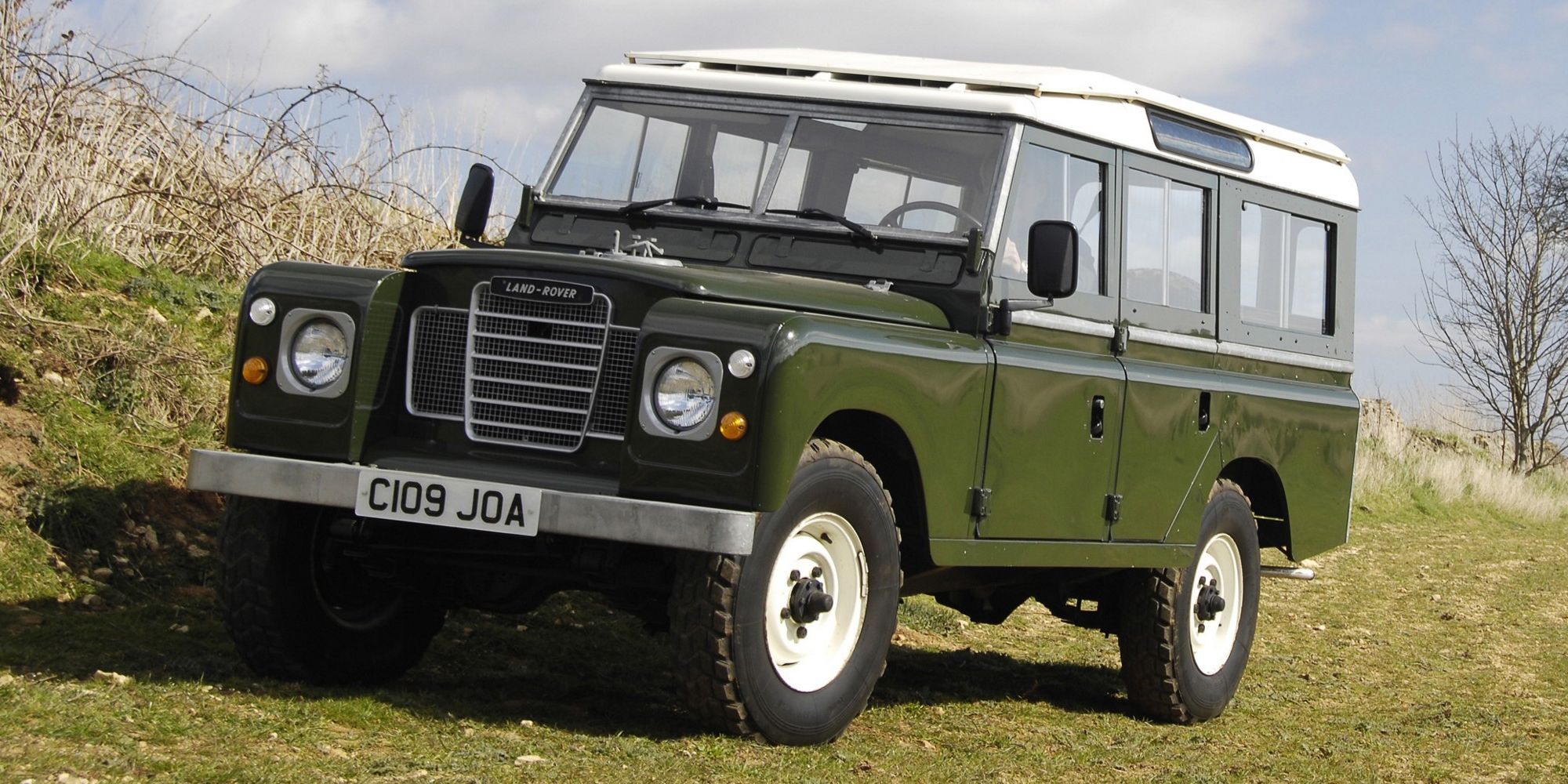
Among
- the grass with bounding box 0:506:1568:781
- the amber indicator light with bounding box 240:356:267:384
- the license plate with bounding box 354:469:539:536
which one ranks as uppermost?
the amber indicator light with bounding box 240:356:267:384

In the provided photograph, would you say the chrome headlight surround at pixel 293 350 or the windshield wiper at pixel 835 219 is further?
the windshield wiper at pixel 835 219

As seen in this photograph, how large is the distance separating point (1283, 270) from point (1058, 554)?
249cm

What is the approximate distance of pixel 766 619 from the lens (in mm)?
5848

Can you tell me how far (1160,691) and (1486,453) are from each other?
22.6 metres

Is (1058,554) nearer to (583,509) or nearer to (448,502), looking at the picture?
(583,509)

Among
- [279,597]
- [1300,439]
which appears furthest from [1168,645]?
[279,597]

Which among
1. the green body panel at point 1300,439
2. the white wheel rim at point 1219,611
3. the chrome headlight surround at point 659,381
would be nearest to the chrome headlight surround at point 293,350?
the chrome headlight surround at point 659,381

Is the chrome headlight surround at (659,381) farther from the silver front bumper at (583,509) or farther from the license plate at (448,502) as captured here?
the license plate at (448,502)

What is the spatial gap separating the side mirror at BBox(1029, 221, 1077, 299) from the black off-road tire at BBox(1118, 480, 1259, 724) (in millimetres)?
1811

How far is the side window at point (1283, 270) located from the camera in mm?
8758

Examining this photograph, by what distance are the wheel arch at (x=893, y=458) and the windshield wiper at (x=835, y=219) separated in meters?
0.93

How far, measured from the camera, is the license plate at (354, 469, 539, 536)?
5.65 meters

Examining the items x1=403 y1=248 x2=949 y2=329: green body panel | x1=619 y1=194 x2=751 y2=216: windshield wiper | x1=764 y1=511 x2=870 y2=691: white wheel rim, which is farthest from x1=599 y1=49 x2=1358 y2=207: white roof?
x1=764 y1=511 x2=870 y2=691: white wheel rim

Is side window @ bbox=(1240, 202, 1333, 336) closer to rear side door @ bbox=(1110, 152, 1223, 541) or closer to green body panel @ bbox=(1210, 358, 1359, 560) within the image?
green body panel @ bbox=(1210, 358, 1359, 560)
